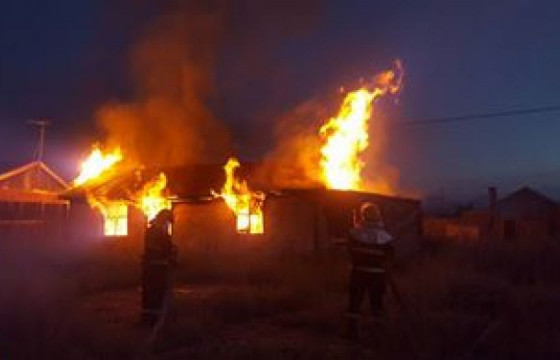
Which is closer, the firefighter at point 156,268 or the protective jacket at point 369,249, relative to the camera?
the protective jacket at point 369,249

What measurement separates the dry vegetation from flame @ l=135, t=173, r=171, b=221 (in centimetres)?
560

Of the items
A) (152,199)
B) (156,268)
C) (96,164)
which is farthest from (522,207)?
(156,268)

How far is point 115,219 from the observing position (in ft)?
95.1

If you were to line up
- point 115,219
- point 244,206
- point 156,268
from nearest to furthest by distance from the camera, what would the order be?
point 156,268 < point 244,206 < point 115,219

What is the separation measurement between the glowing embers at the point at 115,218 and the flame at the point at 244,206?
434cm

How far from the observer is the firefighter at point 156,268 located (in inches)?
490

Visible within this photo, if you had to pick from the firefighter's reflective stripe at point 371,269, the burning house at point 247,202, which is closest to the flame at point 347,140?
the burning house at point 247,202

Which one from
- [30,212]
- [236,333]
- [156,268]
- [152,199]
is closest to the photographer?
[236,333]

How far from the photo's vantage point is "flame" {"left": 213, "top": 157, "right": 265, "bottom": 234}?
26281 millimetres

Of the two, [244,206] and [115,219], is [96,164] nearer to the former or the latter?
[115,219]

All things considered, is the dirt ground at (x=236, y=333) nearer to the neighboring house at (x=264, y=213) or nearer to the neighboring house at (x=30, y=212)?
the neighboring house at (x=264, y=213)

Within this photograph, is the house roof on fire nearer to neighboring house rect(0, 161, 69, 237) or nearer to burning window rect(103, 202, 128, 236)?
burning window rect(103, 202, 128, 236)

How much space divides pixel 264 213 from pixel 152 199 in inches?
175

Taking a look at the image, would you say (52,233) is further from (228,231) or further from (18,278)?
(18,278)
